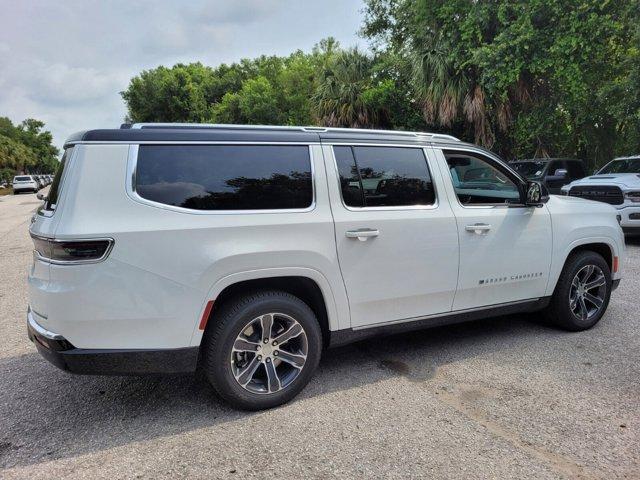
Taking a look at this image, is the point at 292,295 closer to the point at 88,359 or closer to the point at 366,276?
the point at 366,276

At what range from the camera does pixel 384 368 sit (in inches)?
152

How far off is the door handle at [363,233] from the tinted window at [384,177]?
0.66ft

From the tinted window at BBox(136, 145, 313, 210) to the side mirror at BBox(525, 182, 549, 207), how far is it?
2126 mm

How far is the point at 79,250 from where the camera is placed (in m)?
2.63

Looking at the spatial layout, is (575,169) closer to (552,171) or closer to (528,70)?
(552,171)

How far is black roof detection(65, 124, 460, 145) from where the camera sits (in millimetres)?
2859

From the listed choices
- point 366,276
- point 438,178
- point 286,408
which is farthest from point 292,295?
point 438,178

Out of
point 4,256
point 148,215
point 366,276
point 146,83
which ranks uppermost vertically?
point 146,83

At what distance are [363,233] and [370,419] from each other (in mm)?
1266

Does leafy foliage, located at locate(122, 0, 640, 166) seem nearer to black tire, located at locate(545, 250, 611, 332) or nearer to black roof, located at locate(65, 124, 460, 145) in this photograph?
black tire, located at locate(545, 250, 611, 332)

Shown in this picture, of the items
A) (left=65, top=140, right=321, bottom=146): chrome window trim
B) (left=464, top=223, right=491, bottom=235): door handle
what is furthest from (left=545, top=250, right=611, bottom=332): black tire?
(left=65, top=140, right=321, bottom=146): chrome window trim

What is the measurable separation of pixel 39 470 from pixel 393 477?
6.37 ft

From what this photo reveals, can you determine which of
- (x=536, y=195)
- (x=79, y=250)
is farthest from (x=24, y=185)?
(x=536, y=195)

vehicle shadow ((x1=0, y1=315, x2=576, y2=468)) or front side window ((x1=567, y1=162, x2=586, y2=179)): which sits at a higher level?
front side window ((x1=567, y1=162, x2=586, y2=179))
